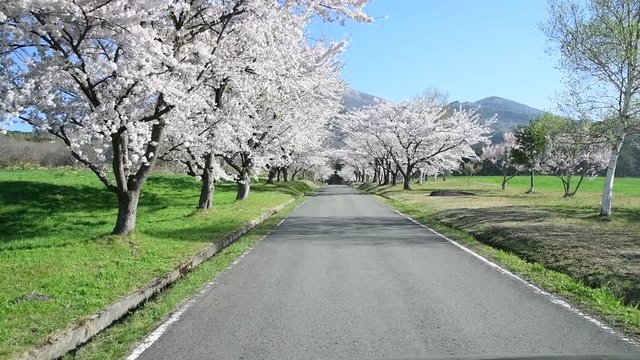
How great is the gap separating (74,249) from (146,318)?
16.8 ft

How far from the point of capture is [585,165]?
5188cm

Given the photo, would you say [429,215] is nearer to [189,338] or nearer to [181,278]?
[181,278]

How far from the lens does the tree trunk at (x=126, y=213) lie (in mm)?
11914

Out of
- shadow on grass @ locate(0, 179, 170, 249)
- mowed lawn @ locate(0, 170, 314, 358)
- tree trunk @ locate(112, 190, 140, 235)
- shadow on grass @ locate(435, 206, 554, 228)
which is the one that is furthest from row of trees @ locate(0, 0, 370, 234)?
shadow on grass @ locate(435, 206, 554, 228)

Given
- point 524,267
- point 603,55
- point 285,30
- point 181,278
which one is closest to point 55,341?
point 181,278

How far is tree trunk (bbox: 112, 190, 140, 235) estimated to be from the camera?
11914 mm

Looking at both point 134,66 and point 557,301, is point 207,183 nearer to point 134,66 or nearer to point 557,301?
point 134,66

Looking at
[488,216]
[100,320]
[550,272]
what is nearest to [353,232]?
[488,216]

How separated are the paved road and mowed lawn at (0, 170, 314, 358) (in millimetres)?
1257

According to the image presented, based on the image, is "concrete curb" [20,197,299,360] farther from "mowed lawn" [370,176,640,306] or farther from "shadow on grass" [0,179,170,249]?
"mowed lawn" [370,176,640,306]

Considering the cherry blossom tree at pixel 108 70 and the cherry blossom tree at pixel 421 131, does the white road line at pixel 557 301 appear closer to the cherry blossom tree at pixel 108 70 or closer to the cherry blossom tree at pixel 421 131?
the cherry blossom tree at pixel 108 70

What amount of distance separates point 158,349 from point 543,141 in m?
43.8

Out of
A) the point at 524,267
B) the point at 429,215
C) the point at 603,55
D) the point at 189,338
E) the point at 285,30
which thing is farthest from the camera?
the point at 429,215

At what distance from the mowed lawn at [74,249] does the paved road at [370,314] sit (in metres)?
1.26
